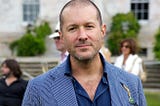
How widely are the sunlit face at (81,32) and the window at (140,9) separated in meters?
→ 19.8

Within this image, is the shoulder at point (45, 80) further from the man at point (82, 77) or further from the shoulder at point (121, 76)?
the shoulder at point (121, 76)

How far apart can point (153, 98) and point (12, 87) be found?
24.1ft

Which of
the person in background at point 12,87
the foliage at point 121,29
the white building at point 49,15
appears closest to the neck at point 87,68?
the person in background at point 12,87

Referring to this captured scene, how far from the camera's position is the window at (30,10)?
77.1 feet

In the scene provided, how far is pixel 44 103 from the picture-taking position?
3121 mm

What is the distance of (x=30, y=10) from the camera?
23.7 metres

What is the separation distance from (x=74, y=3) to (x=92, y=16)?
130 mm

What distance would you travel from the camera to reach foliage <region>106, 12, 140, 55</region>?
2091 cm

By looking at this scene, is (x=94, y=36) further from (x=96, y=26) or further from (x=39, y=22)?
(x=39, y=22)

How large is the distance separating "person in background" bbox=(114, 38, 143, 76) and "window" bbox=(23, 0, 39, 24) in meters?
15.0

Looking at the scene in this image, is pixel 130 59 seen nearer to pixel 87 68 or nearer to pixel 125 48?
pixel 125 48

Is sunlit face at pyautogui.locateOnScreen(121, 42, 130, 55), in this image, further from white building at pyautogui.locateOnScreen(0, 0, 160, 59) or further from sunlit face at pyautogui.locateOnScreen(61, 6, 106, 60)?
white building at pyautogui.locateOnScreen(0, 0, 160, 59)

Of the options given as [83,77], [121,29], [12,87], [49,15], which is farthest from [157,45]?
[83,77]

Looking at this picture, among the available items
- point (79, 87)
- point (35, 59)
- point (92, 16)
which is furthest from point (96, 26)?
point (35, 59)
